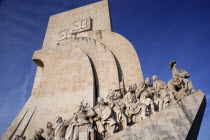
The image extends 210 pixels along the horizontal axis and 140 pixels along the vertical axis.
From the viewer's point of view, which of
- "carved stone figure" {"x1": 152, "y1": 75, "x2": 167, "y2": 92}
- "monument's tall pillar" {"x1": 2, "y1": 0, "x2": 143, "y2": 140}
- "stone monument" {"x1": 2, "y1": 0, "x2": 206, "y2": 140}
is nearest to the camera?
"stone monument" {"x1": 2, "y1": 0, "x2": 206, "y2": 140}

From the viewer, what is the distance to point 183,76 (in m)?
5.58

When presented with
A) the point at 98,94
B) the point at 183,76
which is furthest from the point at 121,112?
the point at 98,94

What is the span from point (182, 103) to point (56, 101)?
4.98 meters

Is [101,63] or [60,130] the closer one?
[60,130]

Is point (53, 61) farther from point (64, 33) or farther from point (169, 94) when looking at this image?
point (169, 94)

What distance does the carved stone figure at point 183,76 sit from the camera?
509cm

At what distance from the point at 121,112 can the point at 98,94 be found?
2.67 m

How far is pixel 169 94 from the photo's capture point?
16.9 ft

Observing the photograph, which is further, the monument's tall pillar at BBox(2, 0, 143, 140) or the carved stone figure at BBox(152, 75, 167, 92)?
the monument's tall pillar at BBox(2, 0, 143, 140)

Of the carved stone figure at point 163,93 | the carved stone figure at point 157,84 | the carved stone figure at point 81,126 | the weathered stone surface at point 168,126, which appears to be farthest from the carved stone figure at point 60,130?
the carved stone figure at point 157,84

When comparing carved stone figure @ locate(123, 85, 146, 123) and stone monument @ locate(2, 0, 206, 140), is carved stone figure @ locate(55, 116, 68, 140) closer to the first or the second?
stone monument @ locate(2, 0, 206, 140)

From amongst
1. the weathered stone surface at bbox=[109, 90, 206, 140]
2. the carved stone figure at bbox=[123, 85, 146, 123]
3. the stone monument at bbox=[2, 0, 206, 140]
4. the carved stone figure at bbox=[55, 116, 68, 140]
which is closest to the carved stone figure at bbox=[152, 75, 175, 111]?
the stone monument at bbox=[2, 0, 206, 140]

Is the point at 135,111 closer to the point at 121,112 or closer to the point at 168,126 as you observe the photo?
the point at 121,112

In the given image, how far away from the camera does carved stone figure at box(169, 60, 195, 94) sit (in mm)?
5086
